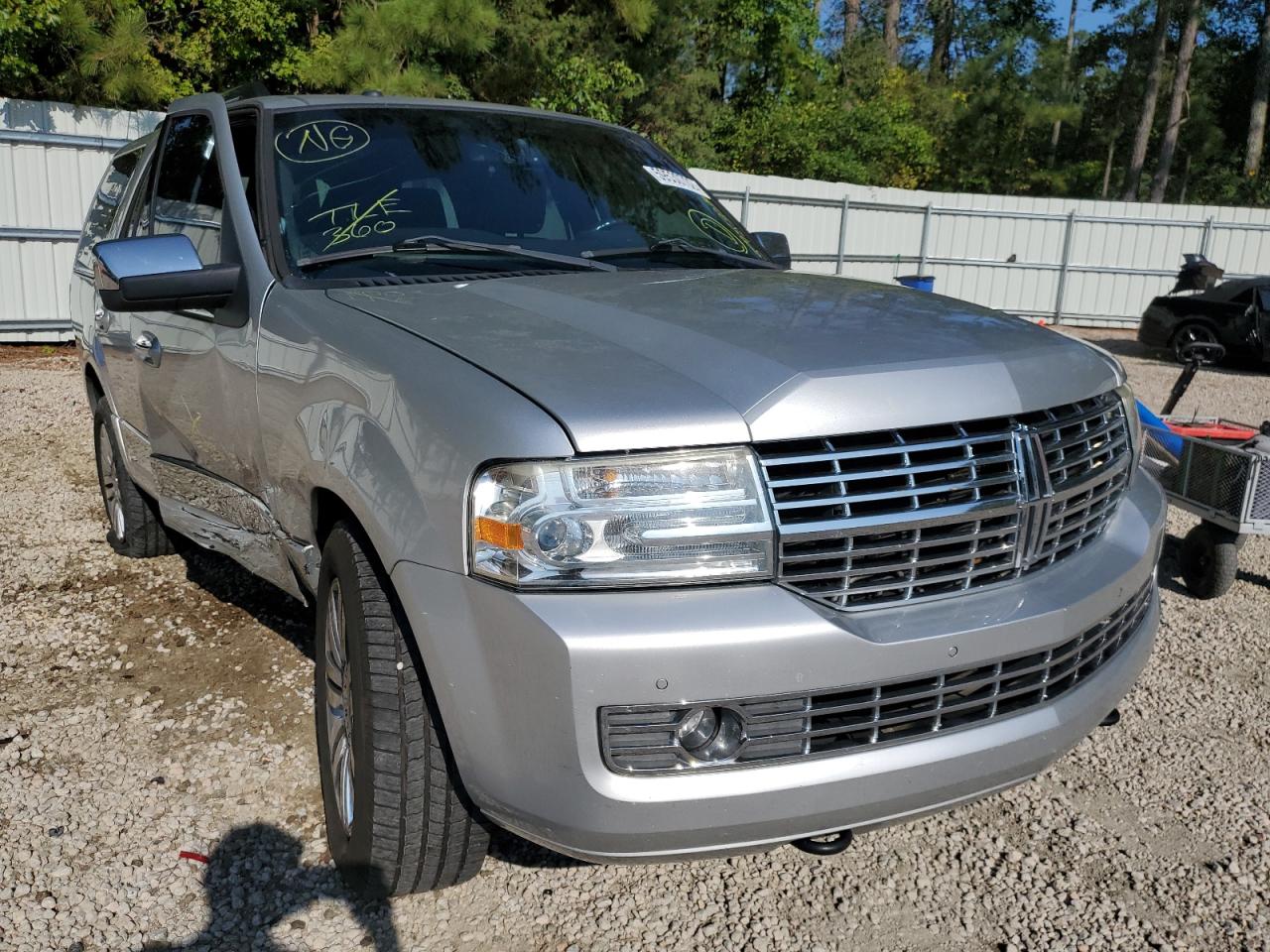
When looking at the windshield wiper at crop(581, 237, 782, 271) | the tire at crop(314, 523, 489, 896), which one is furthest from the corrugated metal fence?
the tire at crop(314, 523, 489, 896)

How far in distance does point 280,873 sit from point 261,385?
3.86 feet

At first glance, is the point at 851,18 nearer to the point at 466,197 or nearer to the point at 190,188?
the point at 190,188

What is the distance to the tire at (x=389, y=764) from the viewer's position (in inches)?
87.1

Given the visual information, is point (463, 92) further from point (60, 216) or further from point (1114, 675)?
Answer: point (1114, 675)

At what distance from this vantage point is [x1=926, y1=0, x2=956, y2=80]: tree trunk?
42094 millimetres

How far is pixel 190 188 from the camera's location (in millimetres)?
3689

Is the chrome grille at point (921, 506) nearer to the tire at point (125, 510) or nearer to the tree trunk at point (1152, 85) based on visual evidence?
the tire at point (125, 510)

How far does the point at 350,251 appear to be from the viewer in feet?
9.84

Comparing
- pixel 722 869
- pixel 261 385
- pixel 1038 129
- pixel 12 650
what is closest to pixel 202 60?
pixel 12 650

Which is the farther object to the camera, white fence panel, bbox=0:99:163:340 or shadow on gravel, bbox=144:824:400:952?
white fence panel, bbox=0:99:163:340

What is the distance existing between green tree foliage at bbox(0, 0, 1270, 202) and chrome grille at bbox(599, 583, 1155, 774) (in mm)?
11829

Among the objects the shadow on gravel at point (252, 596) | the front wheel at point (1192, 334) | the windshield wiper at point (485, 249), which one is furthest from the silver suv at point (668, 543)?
the front wheel at point (1192, 334)

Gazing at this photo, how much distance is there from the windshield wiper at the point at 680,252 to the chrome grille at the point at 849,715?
165cm

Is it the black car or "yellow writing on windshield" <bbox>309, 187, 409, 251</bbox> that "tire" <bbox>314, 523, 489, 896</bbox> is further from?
the black car
